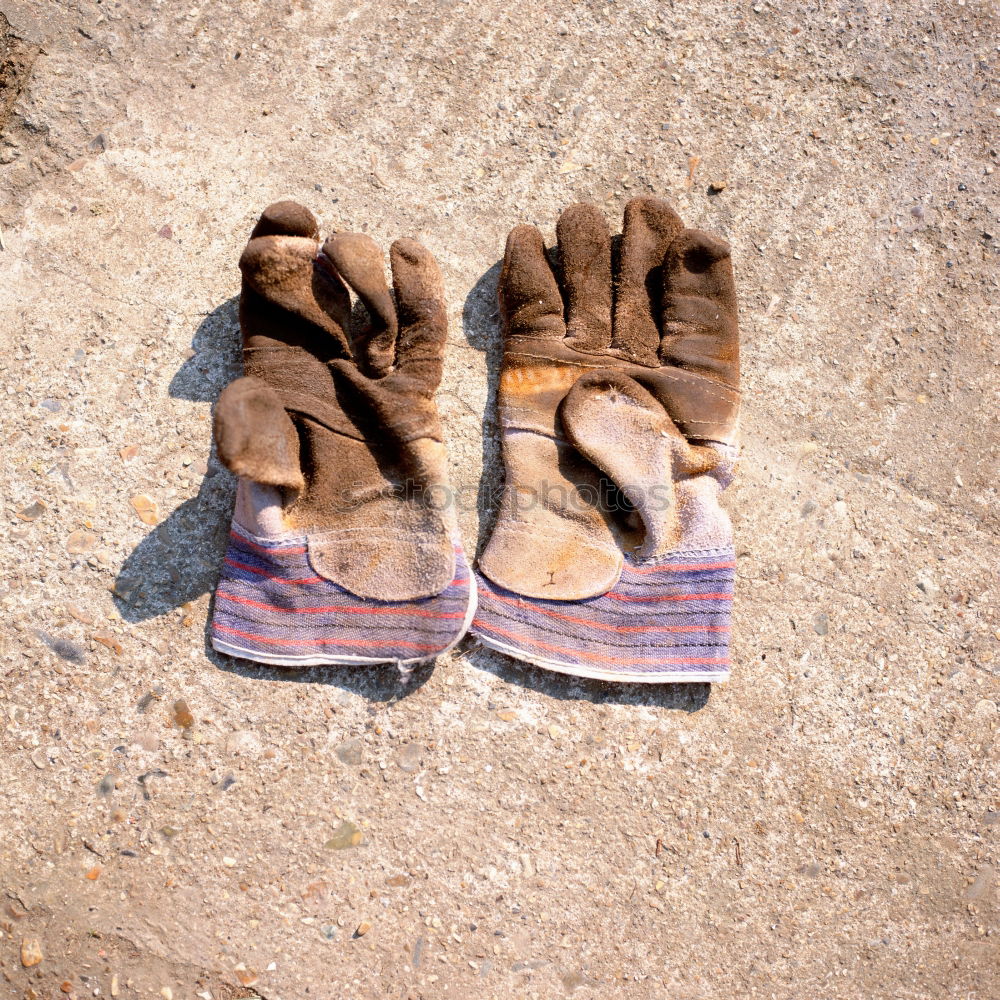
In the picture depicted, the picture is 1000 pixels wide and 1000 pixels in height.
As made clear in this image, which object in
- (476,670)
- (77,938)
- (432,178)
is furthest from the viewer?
(432,178)

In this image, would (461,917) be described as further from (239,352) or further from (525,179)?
(525,179)

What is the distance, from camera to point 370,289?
4.61 feet

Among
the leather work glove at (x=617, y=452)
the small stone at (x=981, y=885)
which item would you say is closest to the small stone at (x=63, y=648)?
the leather work glove at (x=617, y=452)

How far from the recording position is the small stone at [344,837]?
1453mm

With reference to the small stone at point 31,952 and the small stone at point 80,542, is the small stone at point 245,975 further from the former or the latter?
the small stone at point 80,542

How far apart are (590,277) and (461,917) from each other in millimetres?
1308

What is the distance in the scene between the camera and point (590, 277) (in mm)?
1562

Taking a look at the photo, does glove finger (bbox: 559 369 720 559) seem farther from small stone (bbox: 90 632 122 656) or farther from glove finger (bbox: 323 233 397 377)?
small stone (bbox: 90 632 122 656)

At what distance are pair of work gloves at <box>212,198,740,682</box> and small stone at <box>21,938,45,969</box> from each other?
25.5 inches

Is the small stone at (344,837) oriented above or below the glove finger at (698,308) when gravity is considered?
below

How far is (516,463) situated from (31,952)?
1.30m

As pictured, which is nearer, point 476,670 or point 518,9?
point 476,670

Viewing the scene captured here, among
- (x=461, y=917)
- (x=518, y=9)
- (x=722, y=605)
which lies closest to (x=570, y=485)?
(x=722, y=605)

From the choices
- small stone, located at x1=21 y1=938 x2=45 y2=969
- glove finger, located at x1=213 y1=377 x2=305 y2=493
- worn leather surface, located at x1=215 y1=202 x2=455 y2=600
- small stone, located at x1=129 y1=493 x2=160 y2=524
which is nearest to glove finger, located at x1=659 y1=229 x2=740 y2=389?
worn leather surface, located at x1=215 y1=202 x2=455 y2=600
